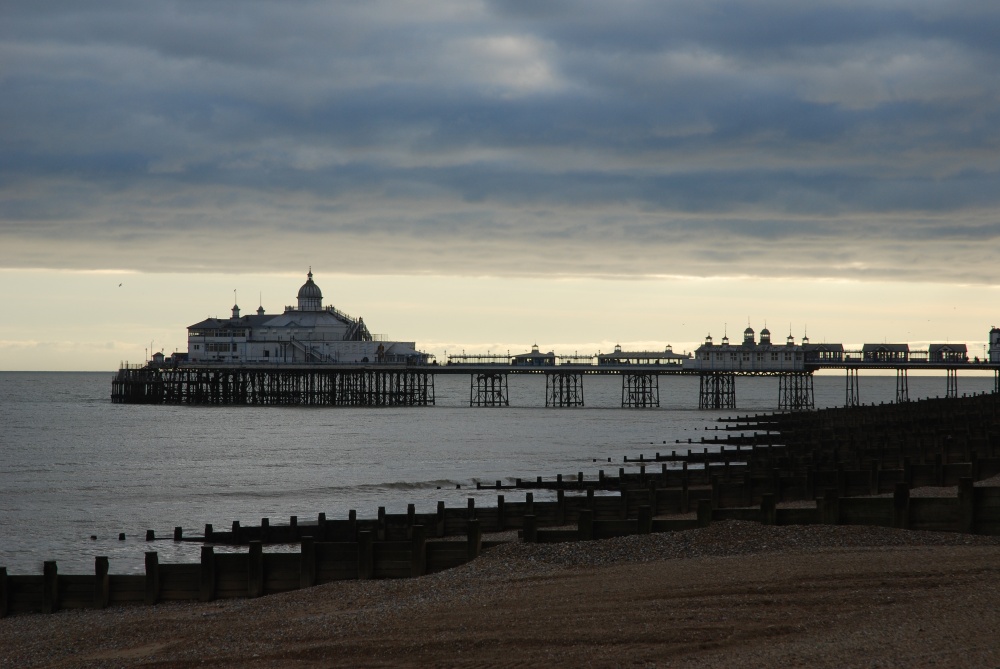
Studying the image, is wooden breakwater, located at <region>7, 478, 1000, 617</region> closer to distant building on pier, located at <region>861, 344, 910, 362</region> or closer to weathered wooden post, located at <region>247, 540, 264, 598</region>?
weathered wooden post, located at <region>247, 540, 264, 598</region>

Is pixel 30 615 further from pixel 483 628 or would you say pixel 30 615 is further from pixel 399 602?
pixel 483 628

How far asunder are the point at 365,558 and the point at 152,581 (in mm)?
3325

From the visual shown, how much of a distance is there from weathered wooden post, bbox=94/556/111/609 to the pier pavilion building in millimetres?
100185

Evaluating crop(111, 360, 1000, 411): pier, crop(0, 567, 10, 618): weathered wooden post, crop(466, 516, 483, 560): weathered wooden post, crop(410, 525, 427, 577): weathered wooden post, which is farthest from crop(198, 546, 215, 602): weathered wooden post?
crop(111, 360, 1000, 411): pier

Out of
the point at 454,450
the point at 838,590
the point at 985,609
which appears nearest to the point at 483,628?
the point at 838,590

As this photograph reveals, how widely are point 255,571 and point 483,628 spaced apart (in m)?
6.21

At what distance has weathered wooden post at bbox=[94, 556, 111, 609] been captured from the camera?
18.1 metres

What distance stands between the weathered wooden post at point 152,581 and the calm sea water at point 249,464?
5.77 m

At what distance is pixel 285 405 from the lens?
129500mm

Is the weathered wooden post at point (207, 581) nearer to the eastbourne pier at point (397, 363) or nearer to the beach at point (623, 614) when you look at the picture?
the beach at point (623, 614)

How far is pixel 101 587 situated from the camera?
59.6 ft

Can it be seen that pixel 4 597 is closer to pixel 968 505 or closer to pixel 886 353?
pixel 968 505

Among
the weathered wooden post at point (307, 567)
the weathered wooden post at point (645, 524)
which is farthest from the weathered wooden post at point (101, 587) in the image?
the weathered wooden post at point (645, 524)

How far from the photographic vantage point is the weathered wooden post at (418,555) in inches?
718
